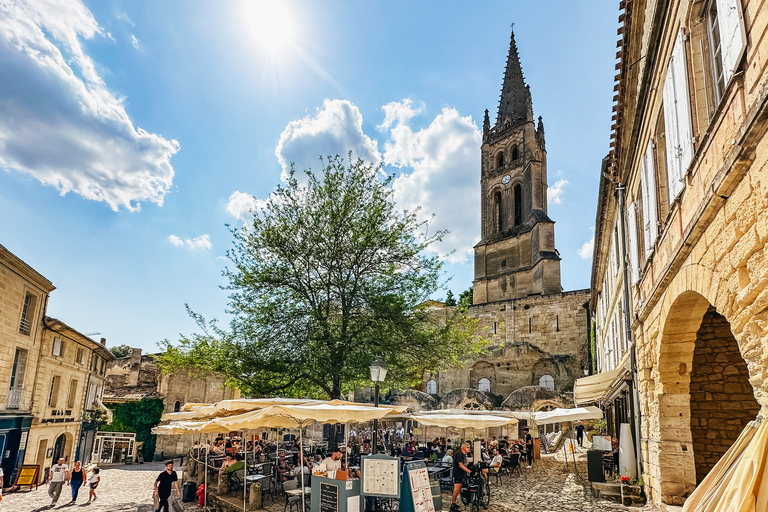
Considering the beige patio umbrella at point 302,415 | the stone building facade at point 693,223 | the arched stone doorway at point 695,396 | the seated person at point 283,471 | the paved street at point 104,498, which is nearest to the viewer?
the stone building facade at point 693,223

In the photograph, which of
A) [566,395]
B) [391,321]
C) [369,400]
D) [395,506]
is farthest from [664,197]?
[369,400]

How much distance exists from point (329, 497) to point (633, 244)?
24.2ft

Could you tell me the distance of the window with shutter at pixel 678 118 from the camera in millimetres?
5562

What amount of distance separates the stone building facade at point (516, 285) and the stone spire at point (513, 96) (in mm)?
103

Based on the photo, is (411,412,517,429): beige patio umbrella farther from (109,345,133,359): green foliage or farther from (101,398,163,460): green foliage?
(109,345,133,359): green foliage

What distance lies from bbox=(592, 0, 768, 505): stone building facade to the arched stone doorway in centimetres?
2

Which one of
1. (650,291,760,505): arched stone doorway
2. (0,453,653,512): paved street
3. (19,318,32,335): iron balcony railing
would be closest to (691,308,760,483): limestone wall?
(650,291,760,505): arched stone doorway

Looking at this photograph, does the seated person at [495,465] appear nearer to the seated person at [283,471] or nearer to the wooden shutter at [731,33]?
the seated person at [283,471]

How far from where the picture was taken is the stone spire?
162ft

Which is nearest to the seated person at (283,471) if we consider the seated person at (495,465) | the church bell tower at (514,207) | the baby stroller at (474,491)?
the baby stroller at (474,491)

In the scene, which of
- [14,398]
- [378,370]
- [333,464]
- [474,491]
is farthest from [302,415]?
[14,398]

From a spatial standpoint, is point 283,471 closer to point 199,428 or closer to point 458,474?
point 199,428

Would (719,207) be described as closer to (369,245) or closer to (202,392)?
(369,245)

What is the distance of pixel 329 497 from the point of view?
855cm
